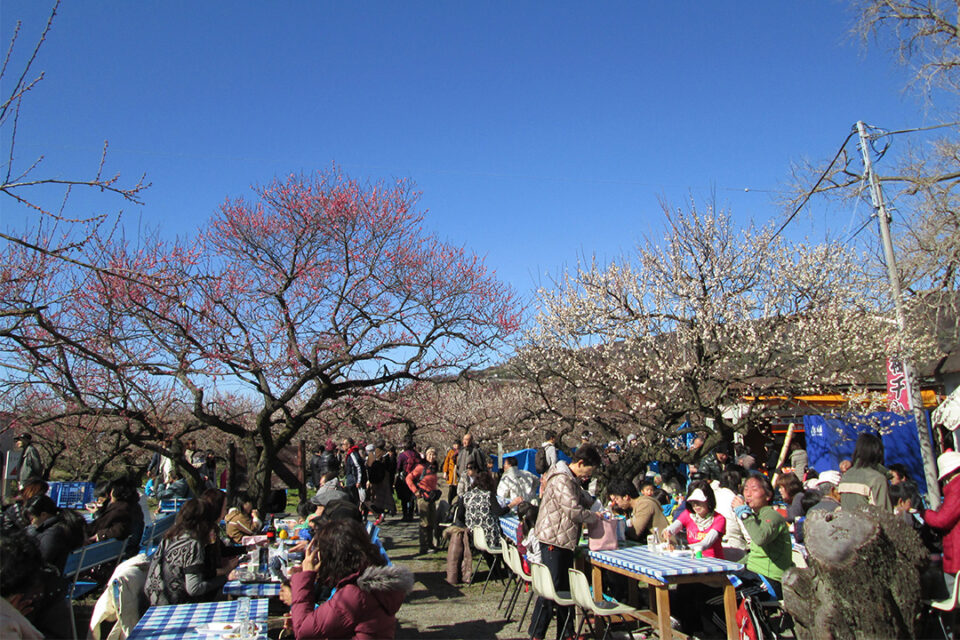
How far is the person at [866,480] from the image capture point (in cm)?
535

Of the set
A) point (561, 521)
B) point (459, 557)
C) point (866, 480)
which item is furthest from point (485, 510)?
→ point (866, 480)

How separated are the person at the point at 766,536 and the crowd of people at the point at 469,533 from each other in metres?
0.01

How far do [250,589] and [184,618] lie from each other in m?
1.08

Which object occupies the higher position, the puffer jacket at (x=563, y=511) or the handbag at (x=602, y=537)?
the puffer jacket at (x=563, y=511)

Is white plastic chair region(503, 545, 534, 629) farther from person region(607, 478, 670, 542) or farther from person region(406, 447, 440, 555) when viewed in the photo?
person region(406, 447, 440, 555)

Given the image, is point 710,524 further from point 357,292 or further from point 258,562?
point 357,292

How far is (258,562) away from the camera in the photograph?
17.0 feet

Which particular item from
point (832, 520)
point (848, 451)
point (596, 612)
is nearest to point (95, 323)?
point (596, 612)

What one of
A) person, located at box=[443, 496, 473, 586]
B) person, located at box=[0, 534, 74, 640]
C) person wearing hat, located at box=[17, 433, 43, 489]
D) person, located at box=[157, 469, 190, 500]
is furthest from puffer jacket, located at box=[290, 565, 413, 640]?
person wearing hat, located at box=[17, 433, 43, 489]

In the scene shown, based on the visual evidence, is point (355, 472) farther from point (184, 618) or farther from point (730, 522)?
point (184, 618)

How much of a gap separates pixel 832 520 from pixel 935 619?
2227 mm

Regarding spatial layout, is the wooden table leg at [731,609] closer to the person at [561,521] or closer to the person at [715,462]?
the person at [561,521]

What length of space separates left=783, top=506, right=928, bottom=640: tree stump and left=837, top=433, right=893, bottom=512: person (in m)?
2.60

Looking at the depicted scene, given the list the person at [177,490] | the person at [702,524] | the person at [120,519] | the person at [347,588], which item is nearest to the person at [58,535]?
the person at [120,519]
